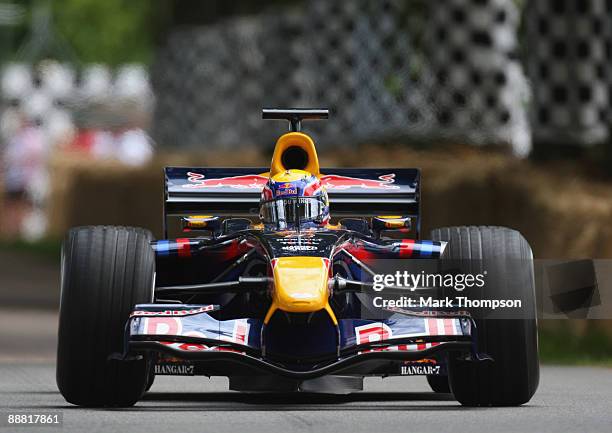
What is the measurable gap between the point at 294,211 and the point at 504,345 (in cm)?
152

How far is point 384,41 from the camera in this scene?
2700cm

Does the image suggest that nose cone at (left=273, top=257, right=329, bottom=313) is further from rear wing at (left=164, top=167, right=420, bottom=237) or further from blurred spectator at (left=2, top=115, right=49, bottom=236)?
blurred spectator at (left=2, top=115, right=49, bottom=236)

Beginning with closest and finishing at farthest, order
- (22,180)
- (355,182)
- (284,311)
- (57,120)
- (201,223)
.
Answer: (284,311) → (201,223) → (355,182) → (22,180) → (57,120)

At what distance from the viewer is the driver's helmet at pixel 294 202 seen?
39.7 feet

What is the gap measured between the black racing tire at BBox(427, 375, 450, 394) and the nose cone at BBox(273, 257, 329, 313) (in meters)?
1.97

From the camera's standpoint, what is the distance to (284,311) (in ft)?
35.8

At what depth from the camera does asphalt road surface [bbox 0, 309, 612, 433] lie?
10.2m

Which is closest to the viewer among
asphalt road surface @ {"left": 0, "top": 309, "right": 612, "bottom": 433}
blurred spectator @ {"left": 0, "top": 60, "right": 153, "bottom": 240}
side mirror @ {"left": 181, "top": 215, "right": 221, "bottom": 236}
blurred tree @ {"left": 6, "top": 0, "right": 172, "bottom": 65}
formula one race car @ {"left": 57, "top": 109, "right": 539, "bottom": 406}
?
asphalt road surface @ {"left": 0, "top": 309, "right": 612, "bottom": 433}

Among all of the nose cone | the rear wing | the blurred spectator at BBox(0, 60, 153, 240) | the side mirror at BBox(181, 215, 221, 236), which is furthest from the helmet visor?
the blurred spectator at BBox(0, 60, 153, 240)

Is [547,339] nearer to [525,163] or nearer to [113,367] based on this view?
[525,163]

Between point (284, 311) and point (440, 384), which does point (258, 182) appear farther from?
point (284, 311)

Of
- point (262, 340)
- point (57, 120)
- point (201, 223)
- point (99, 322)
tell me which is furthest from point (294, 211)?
point (57, 120)

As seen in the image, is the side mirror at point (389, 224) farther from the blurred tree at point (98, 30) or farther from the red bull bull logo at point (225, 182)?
the blurred tree at point (98, 30)

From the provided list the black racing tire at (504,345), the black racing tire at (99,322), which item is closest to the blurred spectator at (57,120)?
the black racing tire at (99,322)
